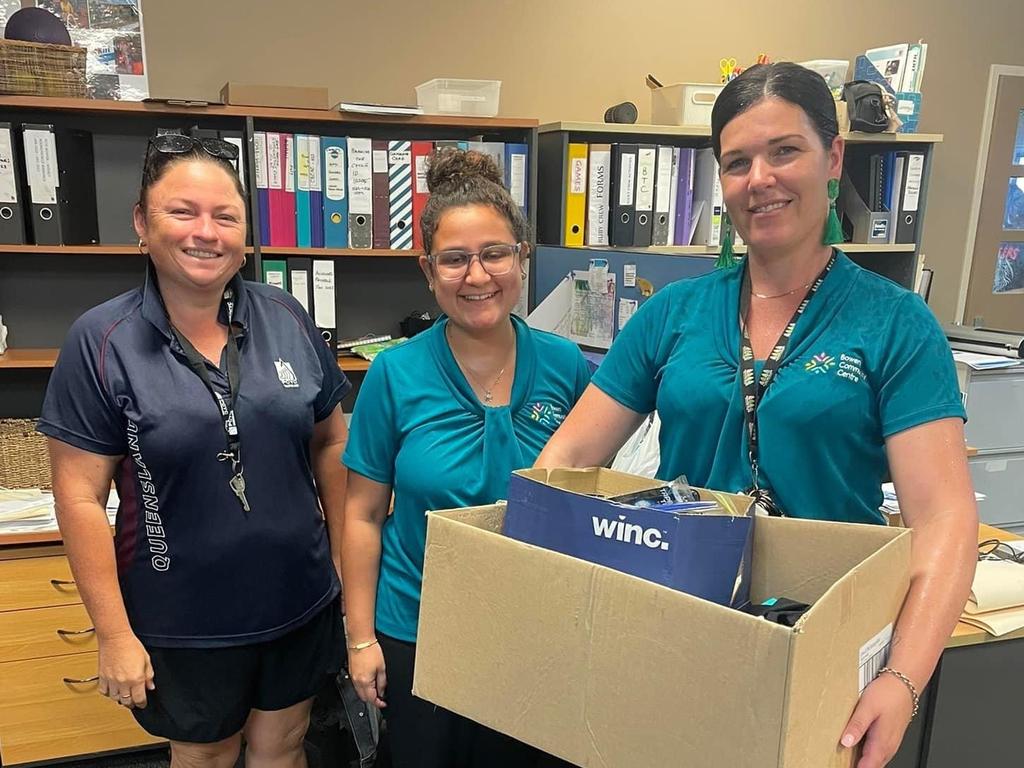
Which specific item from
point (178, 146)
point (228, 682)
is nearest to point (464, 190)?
point (178, 146)

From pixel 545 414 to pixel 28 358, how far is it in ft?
6.41

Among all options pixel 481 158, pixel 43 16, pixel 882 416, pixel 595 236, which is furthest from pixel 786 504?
pixel 43 16

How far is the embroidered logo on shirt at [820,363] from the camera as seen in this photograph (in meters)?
0.98

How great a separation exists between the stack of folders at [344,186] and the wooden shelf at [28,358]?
748 millimetres

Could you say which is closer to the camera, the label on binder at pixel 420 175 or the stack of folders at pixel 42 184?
the stack of folders at pixel 42 184

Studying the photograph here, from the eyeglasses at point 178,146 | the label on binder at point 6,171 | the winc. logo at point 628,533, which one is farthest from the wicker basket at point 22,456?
the winc. logo at point 628,533

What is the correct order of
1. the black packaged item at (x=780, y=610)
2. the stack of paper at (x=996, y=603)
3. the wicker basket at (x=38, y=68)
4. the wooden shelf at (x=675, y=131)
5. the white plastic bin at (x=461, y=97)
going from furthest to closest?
the wooden shelf at (x=675, y=131) < the white plastic bin at (x=461, y=97) < the wicker basket at (x=38, y=68) < the stack of paper at (x=996, y=603) < the black packaged item at (x=780, y=610)

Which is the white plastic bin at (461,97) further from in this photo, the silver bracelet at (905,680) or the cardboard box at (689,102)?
the silver bracelet at (905,680)

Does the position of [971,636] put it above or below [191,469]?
below

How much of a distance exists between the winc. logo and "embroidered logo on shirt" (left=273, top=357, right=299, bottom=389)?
813 millimetres

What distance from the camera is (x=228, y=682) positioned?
4.85 ft

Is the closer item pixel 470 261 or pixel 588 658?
pixel 588 658

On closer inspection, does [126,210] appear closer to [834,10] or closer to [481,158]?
[481,158]

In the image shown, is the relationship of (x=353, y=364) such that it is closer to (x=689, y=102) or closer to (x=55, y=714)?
(x=55, y=714)
